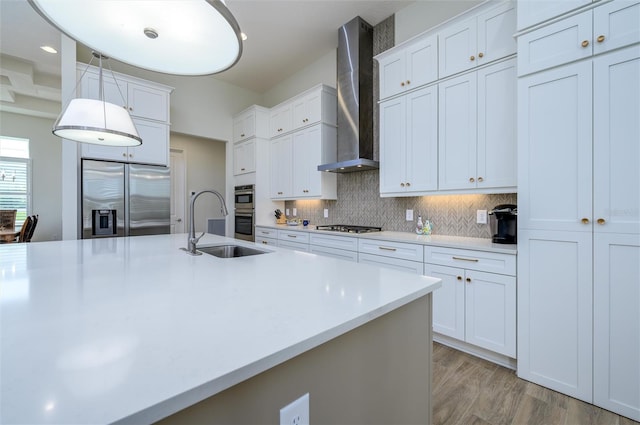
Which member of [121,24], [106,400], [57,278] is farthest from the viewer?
[57,278]

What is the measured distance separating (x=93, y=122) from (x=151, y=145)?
2052 millimetres

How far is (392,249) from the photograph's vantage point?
2.65 metres

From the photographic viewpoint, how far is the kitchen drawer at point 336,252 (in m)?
3.02

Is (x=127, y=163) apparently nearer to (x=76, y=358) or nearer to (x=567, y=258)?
(x=76, y=358)

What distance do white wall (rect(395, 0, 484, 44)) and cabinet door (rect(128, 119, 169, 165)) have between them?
3180mm

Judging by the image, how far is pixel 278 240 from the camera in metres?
4.09

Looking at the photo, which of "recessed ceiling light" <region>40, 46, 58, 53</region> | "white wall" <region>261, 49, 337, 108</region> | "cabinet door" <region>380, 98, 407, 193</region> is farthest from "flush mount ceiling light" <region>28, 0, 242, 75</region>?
"recessed ceiling light" <region>40, 46, 58, 53</region>

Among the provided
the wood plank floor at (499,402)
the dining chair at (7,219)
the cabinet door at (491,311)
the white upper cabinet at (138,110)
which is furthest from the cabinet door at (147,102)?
the wood plank floor at (499,402)

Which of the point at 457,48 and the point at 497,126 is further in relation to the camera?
the point at 457,48

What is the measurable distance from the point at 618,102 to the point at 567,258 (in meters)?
0.93

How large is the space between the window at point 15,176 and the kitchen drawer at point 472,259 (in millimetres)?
7220

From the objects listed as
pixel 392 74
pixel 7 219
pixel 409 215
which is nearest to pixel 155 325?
pixel 409 215

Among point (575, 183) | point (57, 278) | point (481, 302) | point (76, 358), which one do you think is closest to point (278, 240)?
point (481, 302)

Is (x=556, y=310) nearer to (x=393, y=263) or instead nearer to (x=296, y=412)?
(x=393, y=263)
